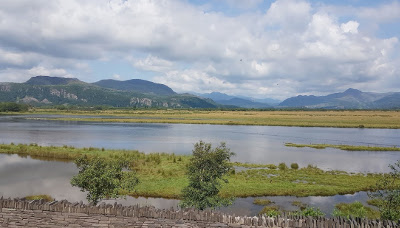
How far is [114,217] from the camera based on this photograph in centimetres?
1425

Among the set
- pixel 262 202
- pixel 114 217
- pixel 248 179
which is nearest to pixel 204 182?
pixel 114 217

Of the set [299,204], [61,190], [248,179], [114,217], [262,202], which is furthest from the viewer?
[248,179]

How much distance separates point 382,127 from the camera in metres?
126

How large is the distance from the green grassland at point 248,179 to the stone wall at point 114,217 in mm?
15764

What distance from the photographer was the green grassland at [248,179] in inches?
1305

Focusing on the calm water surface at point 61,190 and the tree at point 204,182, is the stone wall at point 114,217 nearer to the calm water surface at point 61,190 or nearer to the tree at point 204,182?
the tree at point 204,182

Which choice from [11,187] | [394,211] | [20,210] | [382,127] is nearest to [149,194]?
[11,187]

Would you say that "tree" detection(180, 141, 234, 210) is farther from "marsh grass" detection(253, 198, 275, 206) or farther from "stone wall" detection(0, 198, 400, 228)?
"marsh grass" detection(253, 198, 275, 206)

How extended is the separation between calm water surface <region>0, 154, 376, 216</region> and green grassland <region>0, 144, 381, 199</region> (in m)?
1.38

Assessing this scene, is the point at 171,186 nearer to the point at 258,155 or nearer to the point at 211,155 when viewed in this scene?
the point at 211,155

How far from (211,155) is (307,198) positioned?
15.1 m

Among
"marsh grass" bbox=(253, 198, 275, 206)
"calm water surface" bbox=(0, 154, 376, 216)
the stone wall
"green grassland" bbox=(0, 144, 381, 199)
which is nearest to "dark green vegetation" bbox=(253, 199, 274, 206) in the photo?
"marsh grass" bbox=(253, 198, 275, 206)

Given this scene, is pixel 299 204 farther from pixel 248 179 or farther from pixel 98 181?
pixel 98 181

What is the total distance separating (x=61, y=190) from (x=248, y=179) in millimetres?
22331
